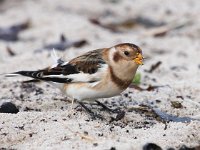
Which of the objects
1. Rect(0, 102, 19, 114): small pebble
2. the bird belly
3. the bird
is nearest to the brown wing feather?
the bird

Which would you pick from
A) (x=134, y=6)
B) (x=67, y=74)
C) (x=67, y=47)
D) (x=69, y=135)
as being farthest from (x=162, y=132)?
(x=134, y=6)

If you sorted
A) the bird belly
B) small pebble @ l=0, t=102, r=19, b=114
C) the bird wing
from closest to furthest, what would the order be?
the bird belly, the bird wing, small pebble @ l=0, t=102, r=19, b=114

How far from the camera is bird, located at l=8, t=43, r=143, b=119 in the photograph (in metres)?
5.33

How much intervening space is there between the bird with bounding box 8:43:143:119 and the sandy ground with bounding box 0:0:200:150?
229mm

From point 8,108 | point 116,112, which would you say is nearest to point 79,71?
point 116,112

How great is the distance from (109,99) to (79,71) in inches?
30.5

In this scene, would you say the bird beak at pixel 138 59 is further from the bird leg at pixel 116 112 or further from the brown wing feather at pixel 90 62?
the bird leg at pixel 116 112

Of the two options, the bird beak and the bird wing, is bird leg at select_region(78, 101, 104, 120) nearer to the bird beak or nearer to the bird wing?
the bird wing

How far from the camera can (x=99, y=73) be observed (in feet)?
17.6

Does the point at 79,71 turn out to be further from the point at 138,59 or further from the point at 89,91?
the point at 138,59

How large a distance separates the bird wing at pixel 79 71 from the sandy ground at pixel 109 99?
0.30m

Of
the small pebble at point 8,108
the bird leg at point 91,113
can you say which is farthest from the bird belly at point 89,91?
the small pebble at point 8,108

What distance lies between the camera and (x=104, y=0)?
1159 centimetres

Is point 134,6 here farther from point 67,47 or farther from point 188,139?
point 188,139
